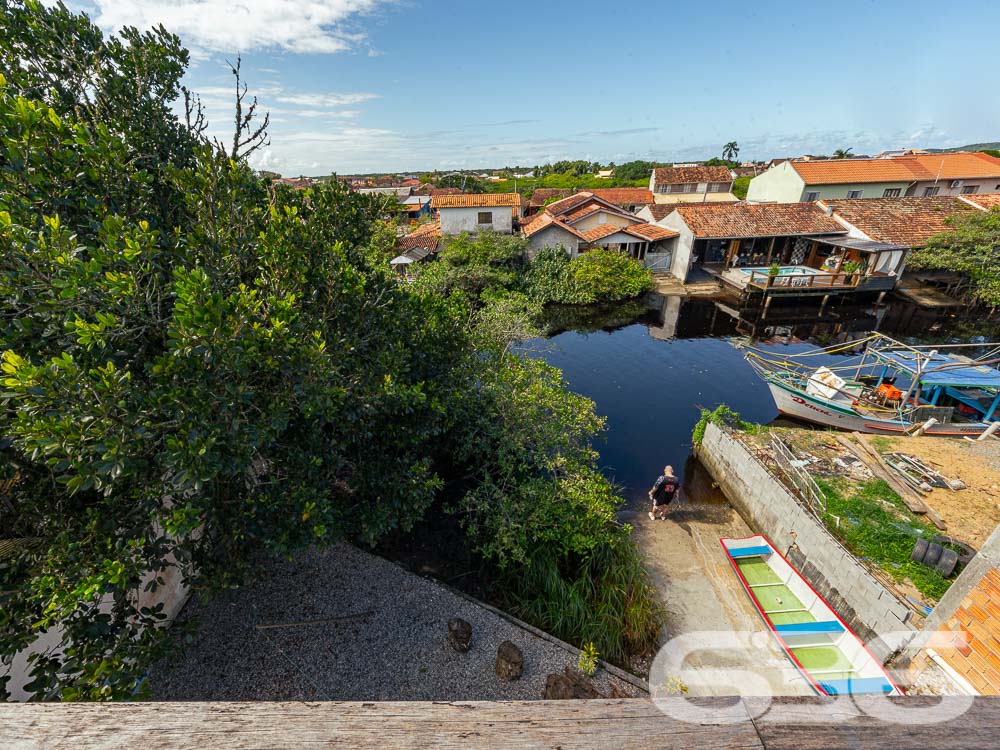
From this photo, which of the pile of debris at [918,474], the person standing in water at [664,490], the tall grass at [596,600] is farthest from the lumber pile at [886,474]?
the tall grass at [596,600]

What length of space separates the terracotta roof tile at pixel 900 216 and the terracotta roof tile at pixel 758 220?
156cm

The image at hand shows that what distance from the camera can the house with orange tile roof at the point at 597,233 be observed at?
35.9 metres

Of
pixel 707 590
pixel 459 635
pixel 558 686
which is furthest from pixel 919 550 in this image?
pixel 459 635

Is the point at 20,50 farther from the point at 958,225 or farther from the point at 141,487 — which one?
the point at 958,225

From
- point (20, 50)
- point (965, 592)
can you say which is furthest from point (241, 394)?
point (965, 592)

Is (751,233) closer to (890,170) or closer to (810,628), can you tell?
→ (890,170)

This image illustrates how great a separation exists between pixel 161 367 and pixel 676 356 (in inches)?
1005

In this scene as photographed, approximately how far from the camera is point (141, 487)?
5.74 m

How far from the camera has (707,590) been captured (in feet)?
37.8

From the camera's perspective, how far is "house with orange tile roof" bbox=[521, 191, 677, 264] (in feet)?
118

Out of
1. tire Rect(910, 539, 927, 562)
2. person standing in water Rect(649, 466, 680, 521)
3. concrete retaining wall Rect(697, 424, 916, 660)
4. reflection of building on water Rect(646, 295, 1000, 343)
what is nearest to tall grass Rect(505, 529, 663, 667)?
person standing in water Rect(649, 466, 680, 521)

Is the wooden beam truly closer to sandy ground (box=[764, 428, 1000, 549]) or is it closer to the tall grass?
the tall grass

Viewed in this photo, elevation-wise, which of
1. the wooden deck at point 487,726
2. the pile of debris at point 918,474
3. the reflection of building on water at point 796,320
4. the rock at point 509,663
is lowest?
the reflection of building on water at point 796,320

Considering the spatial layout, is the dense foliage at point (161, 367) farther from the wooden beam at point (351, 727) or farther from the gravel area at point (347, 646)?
the wooden beam at point (351, 727)
